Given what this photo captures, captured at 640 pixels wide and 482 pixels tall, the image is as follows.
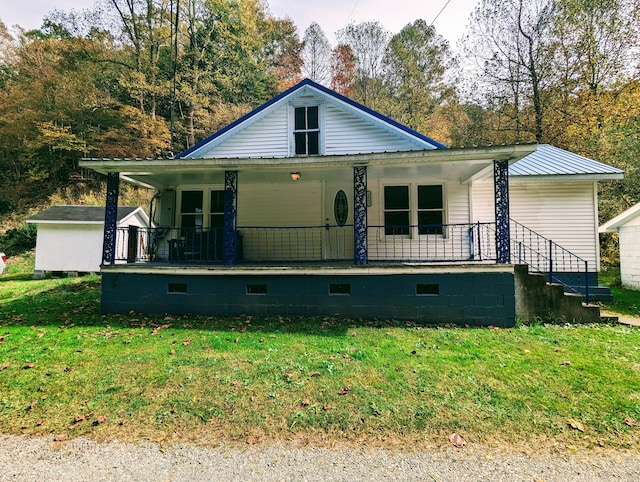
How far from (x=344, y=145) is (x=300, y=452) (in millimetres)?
8070

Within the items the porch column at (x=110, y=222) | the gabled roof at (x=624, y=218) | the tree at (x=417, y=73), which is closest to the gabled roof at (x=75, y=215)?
the porch column at (x=110, y=222)

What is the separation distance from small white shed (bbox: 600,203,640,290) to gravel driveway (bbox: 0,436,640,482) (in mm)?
12039

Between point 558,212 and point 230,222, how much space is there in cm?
897

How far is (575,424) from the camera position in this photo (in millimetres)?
3445

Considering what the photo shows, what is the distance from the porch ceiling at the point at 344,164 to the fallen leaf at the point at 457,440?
198 inches

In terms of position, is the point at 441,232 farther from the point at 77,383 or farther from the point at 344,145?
the point at 77,383

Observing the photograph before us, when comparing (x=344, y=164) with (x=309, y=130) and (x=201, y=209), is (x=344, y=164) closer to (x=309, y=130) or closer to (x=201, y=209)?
(x=309, y=130)

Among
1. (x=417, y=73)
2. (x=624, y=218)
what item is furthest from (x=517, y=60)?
(x=624, y=218)

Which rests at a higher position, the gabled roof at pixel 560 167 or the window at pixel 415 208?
the gabled roof at pixel 560 167

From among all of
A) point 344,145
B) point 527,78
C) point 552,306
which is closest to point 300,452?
point 552,306

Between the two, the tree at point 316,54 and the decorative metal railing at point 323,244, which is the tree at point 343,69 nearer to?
the tree at point 316,54

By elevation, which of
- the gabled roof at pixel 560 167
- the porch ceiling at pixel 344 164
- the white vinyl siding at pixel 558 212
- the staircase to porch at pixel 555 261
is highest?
the gabled roof at pixel 560 167

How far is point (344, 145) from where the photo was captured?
9492 mm

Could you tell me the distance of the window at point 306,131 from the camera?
964cm
